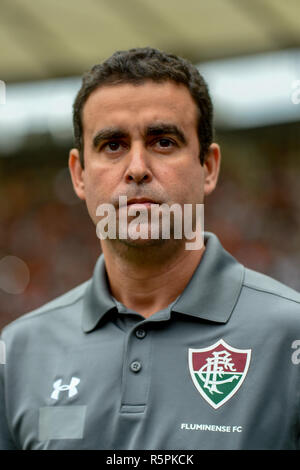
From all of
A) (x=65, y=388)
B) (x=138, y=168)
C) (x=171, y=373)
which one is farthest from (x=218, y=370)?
(x=138, y=168)

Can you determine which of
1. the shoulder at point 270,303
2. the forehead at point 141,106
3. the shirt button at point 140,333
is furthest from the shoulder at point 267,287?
the forehead at point 141,106

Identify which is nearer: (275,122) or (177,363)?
(177,363)

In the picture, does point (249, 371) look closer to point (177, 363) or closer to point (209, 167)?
point (177, 363)

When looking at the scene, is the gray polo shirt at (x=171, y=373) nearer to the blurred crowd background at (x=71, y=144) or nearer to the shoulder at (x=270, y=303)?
the shoulder at (x=270, y=303)

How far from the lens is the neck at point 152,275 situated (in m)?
1.67

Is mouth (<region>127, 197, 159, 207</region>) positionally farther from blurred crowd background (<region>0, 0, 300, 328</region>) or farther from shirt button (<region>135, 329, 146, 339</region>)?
blurred crowd background (<region>0, 0, 300, 328</region>)

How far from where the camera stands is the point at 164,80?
1.66 metres

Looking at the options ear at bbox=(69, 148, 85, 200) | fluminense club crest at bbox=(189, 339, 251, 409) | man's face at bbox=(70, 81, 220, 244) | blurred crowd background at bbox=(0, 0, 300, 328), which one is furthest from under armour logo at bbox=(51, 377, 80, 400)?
blurred crowd background at bbox=(0, 0, 300, 328)

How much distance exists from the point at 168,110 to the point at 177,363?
21.9 inches

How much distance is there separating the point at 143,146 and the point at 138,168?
7 cm

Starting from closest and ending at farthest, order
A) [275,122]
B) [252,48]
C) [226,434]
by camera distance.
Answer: [226,434] < [252,48] < [275,122]

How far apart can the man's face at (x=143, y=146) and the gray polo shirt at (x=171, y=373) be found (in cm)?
22

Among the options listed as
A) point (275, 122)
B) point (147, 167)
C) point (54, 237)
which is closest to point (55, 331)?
point (147, 167)

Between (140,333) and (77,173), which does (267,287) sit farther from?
(77,173)
